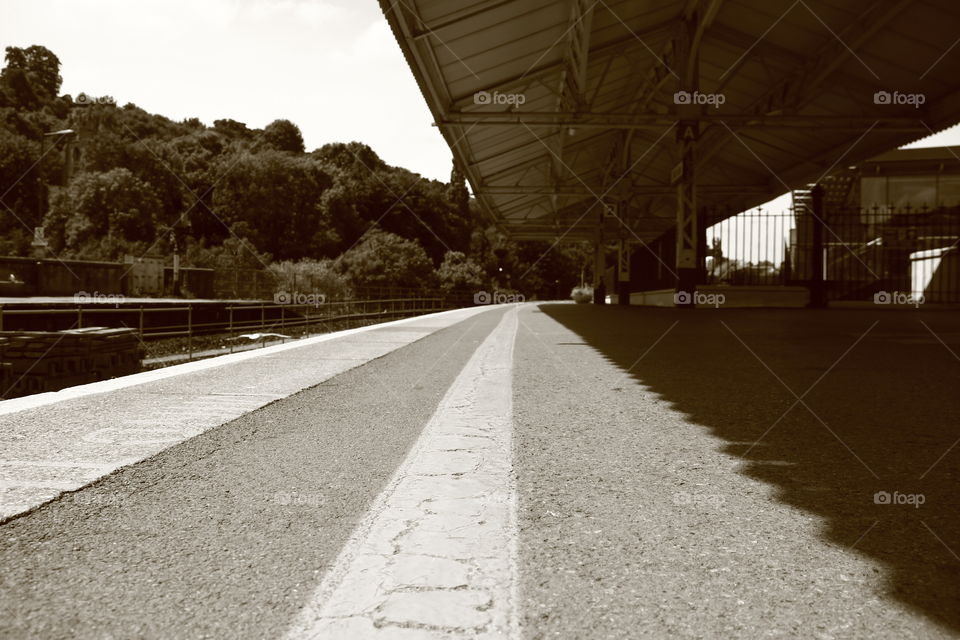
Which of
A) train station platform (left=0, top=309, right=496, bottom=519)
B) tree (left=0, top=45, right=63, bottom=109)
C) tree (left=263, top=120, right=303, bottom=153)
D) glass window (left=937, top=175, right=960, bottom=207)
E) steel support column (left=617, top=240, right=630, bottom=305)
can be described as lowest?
train station platform (left=0, top=309, right=496, bottom=519)

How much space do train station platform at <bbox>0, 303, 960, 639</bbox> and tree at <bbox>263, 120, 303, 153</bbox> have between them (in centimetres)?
9193

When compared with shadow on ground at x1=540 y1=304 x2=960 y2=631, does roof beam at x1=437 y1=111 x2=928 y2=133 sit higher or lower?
higher

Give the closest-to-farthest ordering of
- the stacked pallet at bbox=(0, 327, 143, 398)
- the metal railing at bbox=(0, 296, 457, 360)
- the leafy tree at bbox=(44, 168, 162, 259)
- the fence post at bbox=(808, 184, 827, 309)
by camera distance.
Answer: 1. the stacked pallet at bbox=(0, 327, 143, 398)
2. the metal railing at bbox=(0, 296, 457, 360)
3. the fence post at bbox=(808, 184, 827, 309)
4. the leafy tree at bbox=(44, 168, 162, 259)

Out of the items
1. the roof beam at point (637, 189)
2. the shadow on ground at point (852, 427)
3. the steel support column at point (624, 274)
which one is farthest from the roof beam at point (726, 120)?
the steel support column at point (624, 274)

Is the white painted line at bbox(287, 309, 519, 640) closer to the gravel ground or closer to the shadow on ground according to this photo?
the gravel ground

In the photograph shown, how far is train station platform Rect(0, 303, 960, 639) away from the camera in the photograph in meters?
1.76

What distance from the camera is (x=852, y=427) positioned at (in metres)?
4.09

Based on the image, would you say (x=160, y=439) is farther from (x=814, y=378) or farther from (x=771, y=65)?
(x=771, y=65)

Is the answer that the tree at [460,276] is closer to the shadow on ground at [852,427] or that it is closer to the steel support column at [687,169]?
the steel support column at [687,169]

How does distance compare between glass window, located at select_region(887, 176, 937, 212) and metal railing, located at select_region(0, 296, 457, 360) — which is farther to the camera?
glass window, located at select_region(887, 176, 937, 212)

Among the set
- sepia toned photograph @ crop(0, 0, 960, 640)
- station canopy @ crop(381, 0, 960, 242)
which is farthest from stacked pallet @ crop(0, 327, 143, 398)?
station canopy @ crop(381, 0, 960, 242)

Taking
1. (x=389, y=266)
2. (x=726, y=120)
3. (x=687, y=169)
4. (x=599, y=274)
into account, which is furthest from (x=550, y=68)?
(x=389, y=266)

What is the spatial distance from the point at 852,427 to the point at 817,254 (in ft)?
59.7

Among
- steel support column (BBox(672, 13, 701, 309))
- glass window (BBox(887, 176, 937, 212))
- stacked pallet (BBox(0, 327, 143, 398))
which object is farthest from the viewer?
glass window (BBox(887, 176, 937, 212))
